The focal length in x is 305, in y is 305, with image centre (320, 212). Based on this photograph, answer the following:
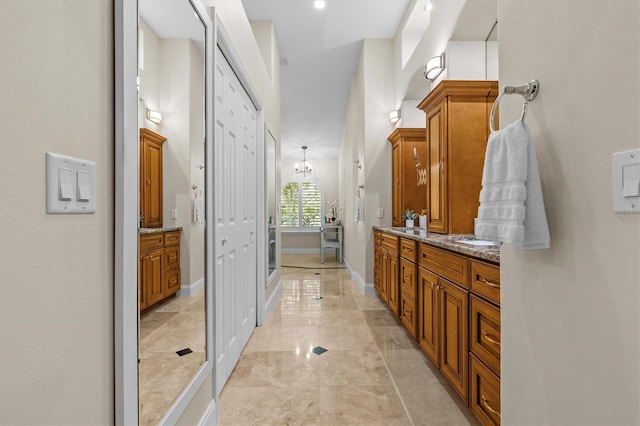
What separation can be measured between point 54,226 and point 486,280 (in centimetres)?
152

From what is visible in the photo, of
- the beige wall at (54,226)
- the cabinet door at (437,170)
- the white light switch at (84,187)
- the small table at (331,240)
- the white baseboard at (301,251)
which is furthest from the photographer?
the white baseboard at (301,251)

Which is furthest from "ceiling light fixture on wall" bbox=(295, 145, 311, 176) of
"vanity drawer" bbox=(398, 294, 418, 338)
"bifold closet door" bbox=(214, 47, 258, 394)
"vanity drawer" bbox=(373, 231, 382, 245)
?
"vanity drawer" bbox=(398, 294, 418, 338)

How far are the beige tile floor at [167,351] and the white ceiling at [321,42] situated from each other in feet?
10.9

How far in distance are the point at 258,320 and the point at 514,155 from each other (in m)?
2.62

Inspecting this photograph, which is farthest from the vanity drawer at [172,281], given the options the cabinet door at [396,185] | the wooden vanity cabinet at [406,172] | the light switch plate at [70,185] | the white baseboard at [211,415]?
the cabinet door at [396,185]

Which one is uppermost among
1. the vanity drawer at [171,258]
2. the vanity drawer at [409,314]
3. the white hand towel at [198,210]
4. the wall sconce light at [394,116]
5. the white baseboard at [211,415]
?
the wall sconce light at [394,116]

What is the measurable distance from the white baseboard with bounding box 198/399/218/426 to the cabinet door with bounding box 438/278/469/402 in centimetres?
128

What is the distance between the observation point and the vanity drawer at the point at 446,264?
159 centimetres

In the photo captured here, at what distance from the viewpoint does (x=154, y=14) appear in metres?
1.05

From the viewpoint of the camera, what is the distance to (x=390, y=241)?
10.2 feet

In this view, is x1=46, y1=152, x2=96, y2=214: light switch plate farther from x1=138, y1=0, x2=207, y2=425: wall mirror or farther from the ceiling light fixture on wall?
the ceiling light fixture on wall

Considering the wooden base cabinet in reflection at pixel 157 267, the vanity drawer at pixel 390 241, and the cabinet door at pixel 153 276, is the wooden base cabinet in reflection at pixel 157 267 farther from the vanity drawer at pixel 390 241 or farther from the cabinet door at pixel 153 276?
the vanity drawer at pixel 390 241

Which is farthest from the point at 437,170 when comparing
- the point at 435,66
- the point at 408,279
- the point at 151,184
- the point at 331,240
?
the point at 331,240

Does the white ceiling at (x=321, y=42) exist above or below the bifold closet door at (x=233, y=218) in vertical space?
above
